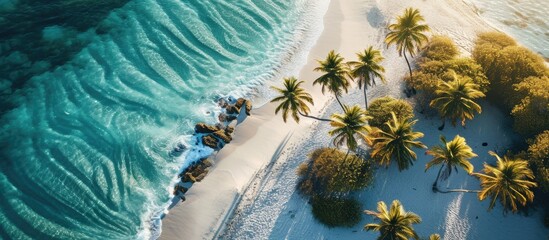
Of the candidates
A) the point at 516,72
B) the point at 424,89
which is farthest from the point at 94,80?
the point at 516,72

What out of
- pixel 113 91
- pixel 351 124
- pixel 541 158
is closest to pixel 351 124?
pixel 351 124

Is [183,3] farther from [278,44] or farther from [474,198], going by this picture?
[474,198]

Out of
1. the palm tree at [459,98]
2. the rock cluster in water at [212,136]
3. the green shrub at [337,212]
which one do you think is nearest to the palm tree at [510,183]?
the palm tree at [459,98]

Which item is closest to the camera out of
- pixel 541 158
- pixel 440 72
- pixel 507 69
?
pixel 541 158

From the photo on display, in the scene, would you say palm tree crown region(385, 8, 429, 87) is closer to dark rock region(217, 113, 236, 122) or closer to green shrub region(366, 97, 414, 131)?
green shrub region(366, 97, 414, 131)

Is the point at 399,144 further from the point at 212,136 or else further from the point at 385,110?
the point at 212,136

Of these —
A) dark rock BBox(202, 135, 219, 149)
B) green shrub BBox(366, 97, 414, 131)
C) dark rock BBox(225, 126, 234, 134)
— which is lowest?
dark rock BBox(202, 135, 219, 149)

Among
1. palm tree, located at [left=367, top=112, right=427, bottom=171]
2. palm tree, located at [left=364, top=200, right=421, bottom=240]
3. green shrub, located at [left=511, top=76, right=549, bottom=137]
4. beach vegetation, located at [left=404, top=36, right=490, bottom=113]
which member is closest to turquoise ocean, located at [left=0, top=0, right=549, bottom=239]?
beach vegetation, located at [left=404, top=36, right=490, bottom=113]
